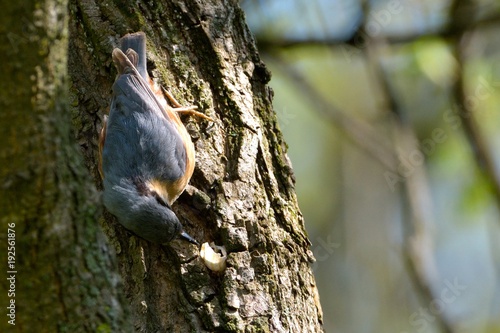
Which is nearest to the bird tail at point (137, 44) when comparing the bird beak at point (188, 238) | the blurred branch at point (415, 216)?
the bird beak at point (188, 238)

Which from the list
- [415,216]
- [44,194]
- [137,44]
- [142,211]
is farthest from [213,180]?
[415,216]

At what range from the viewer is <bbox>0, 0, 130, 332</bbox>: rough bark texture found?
5.47 feet

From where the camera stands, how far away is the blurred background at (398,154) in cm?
497

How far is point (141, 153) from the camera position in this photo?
148 inches

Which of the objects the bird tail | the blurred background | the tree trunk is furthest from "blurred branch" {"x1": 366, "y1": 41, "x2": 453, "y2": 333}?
the bird tail

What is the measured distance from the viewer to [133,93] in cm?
354

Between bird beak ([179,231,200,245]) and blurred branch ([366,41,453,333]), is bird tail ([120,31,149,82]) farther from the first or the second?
blurred branch ([366,41,453,333])

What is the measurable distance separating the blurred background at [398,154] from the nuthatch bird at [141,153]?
6.27 feet

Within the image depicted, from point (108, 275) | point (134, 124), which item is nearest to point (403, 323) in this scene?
point (134, 124)

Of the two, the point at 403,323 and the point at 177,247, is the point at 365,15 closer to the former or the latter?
the point at 177,247

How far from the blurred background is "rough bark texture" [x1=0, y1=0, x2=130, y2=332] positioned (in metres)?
3.05

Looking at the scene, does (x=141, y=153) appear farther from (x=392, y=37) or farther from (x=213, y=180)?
(x=392, y=37)

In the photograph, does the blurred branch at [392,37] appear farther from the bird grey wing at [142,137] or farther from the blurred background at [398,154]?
the bird grey wing at [142,137]

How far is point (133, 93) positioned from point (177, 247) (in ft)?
3.40
